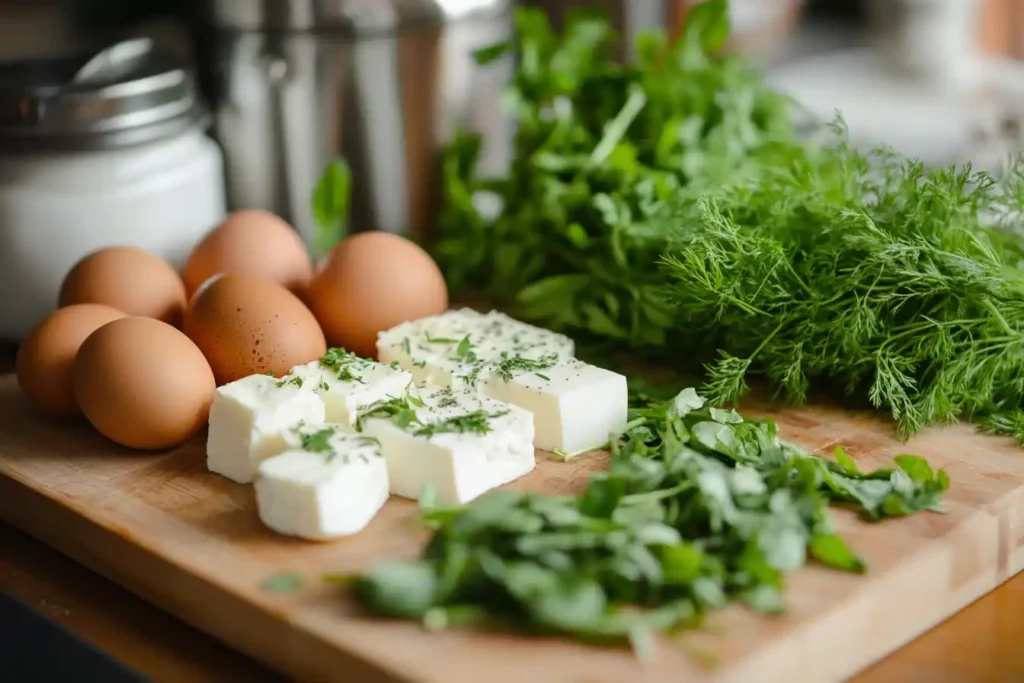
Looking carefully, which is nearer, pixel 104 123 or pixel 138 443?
pixel 138 443

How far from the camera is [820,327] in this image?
1296 millimetres

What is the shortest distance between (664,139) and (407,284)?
47 centimetres

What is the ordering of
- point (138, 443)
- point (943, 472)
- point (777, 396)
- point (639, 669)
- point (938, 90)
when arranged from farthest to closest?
point (938, 90), point (777, 396), point (138, 443), point (943, 472), point (639, 669)

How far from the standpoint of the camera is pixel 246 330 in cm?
129

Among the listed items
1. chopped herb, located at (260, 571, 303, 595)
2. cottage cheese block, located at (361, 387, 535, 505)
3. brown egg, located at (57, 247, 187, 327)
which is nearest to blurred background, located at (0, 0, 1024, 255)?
brown egg, located at (57, 247, 187, 327)

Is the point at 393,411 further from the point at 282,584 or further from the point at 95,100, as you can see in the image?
the point at 95,100

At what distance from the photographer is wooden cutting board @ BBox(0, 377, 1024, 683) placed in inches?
35.2

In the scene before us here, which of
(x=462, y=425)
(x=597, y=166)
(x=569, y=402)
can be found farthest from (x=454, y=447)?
(x=597, y=166)

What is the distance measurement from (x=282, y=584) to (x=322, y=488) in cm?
9

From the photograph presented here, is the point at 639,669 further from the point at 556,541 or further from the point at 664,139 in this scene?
the point at 664,139

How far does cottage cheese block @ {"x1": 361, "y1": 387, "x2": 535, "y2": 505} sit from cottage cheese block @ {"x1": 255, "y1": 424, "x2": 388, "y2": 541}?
3cm

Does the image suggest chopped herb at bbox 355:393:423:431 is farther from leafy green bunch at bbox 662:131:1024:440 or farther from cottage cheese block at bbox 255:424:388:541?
leafy green bunch at bbox 662:131:1024:440

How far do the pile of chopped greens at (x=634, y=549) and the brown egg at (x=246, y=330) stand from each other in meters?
0.33

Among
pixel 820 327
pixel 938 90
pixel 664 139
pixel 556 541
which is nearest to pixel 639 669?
pixel 556 541
